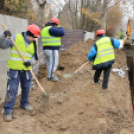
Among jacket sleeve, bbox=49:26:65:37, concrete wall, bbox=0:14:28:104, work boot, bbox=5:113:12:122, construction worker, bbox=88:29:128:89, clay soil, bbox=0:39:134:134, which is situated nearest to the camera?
work boot, bbox=5:113:12:122

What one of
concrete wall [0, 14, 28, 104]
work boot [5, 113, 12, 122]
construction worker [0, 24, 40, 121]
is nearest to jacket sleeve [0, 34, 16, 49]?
construction worker [0, 24, 40, 121]

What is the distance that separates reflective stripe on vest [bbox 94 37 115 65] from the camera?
14.0 feet

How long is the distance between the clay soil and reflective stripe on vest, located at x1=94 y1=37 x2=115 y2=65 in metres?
1.01

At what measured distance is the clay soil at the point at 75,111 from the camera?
313 cm

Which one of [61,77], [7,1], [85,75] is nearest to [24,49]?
[61,77]

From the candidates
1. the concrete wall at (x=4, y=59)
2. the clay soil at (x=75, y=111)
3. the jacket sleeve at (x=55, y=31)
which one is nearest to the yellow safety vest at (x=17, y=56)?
the concrete wall at (x=4, y=59)

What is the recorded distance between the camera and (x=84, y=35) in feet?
35.8

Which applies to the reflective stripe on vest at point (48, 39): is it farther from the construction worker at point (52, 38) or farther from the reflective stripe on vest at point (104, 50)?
the reflective stripe on vest at point (104, 50)

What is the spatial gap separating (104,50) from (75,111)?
172 cm

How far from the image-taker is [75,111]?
3.73 meters

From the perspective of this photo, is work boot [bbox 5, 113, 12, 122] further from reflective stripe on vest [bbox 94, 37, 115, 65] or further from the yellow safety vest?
reflective stripe on vest [bbox 94, 37, 115, 65]

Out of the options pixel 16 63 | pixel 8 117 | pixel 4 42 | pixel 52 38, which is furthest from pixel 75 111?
pixel 4 42

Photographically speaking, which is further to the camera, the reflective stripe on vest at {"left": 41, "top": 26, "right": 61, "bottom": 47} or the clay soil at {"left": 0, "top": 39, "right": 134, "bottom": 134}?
the reflective stripe on vest at {"left": 41, "top": 26, "right": 61, "bottom": 47}

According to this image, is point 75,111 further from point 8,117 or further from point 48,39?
point 48,39
